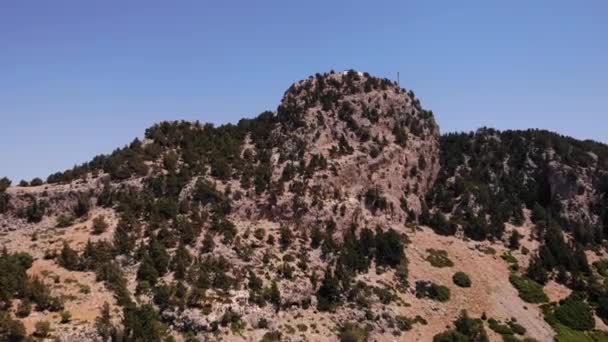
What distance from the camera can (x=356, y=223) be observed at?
70062 mm

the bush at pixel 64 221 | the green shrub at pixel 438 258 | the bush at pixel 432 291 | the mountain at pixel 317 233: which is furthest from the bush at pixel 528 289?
the bush at pixel 64 221

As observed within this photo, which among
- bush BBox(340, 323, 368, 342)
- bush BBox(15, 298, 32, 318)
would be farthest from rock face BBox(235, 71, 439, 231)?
bush BBox(15, 298, 32, 318)

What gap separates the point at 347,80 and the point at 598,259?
162 feet

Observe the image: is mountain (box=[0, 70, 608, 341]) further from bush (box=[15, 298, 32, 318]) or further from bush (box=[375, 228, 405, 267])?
bush (box=[15, 298, 32, 318])

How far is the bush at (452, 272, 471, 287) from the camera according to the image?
64.9 meters

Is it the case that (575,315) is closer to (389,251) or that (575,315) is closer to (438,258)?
(438,258)

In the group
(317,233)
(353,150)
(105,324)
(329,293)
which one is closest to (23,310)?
(105,324)

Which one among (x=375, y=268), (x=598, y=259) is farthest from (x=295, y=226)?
(x=598, y=259)

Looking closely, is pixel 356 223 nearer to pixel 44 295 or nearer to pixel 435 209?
pixel 435 209

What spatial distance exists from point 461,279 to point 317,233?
19.4 m

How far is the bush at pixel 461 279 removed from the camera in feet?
213

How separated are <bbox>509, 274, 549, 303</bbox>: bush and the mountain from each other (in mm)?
244

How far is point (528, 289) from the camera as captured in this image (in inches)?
2601

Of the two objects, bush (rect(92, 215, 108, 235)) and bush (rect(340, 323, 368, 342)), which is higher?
bush (rect(92, 215, 108, 235))
